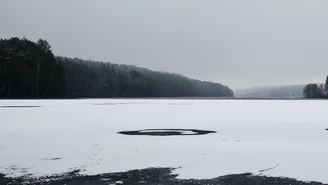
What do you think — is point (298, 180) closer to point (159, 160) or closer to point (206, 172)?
point (206, 172)

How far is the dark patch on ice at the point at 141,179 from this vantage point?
7.20 meters

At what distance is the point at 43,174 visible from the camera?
791 cm

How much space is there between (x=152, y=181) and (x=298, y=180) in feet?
10.7

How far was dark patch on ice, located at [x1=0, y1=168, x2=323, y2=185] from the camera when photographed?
23.6ft

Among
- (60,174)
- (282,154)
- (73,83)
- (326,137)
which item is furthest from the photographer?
(73,83)

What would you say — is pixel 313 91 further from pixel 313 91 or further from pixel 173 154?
pixel 173 154

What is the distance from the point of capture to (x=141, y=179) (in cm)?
752

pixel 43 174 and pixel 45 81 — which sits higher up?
pixel 45 81

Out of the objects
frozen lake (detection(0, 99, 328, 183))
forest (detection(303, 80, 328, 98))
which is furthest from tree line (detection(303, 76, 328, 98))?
frozen lake (detection(0, 99, 328, 183))

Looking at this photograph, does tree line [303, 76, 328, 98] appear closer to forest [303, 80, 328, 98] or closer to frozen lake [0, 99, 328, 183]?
forest [303, 80, 328, 98]

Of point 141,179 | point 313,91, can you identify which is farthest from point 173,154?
point 313,91

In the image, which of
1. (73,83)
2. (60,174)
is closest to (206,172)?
(60,174)

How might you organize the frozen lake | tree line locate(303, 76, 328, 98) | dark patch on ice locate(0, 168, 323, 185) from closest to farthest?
dark patch on ice locate(0, 168, 323, 185) → the frozen lake → tree line locate(303, 76, 328, 98)

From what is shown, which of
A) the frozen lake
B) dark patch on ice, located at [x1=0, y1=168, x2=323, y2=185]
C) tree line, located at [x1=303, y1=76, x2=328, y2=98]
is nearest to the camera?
dark patch on ice, located at [x1=0, y1=168, x2=323, y2=185]
